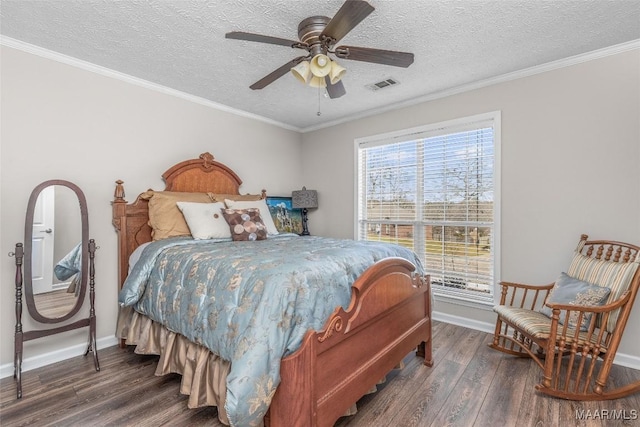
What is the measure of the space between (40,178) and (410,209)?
3.53 meters

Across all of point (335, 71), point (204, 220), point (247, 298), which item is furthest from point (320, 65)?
point (204, 220)

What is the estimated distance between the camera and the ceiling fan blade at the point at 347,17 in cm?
144

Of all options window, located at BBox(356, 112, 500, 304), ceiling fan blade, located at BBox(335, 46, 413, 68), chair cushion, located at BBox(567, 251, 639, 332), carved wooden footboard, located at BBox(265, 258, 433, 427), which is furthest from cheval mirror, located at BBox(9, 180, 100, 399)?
chair cushion, located at BBox(567, 251, 639, 332)

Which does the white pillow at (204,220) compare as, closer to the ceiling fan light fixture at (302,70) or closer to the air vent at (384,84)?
the ceiling fan light fixture at (302,70)

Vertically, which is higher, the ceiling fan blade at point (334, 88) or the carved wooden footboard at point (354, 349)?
the ceiling fan blade at point (334, 88)

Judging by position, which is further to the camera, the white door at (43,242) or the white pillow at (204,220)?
the white pillow at (204,220)

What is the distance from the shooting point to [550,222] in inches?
107

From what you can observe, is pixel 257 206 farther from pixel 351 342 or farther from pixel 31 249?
pixel 351 342

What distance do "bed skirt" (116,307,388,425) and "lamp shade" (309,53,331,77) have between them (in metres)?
1.74

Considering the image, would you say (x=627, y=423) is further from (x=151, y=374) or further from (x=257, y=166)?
(x=257, y=166)

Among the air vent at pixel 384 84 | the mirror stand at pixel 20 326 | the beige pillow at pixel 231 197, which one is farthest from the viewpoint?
the beige pillow at pixel 231 197

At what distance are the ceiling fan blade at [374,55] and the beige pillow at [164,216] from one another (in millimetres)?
2026

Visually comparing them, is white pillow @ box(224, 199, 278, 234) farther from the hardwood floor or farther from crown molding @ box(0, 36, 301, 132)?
the hardwood floor

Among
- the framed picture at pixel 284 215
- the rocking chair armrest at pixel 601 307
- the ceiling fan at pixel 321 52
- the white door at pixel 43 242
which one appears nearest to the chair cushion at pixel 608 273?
the rocking chair armrest at pixel 601 307
